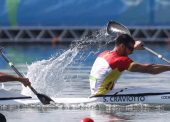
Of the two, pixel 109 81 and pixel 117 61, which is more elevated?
pixel 117 61

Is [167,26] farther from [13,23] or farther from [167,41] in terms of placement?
[13,23]

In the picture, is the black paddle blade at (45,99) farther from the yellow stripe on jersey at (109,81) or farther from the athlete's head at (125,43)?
the athlete's head at (125,43)

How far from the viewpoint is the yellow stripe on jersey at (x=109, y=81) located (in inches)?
421

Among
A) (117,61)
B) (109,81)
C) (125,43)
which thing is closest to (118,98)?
(109,81)

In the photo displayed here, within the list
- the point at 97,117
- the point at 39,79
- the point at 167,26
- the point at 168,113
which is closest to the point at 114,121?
the point at 97,117

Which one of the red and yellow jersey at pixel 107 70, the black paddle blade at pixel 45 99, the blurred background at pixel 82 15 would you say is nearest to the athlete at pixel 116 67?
the red and yellow jersey at pixel 107 70

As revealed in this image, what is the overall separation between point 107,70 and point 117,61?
29 cm

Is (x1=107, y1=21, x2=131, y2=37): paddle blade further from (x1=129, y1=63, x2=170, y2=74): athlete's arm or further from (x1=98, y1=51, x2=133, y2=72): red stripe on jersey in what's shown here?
(x1=129, y1=63, x2=170, y2=74): athlete's arm

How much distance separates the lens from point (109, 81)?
35.4 ft

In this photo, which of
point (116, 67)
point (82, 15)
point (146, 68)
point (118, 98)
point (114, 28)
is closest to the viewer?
point (146, 68)

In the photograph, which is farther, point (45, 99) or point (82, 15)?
point (82, 15)

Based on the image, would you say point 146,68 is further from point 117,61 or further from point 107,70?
point 107,70

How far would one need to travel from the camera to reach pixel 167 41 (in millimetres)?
38969

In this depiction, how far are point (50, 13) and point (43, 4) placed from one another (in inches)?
31.9
